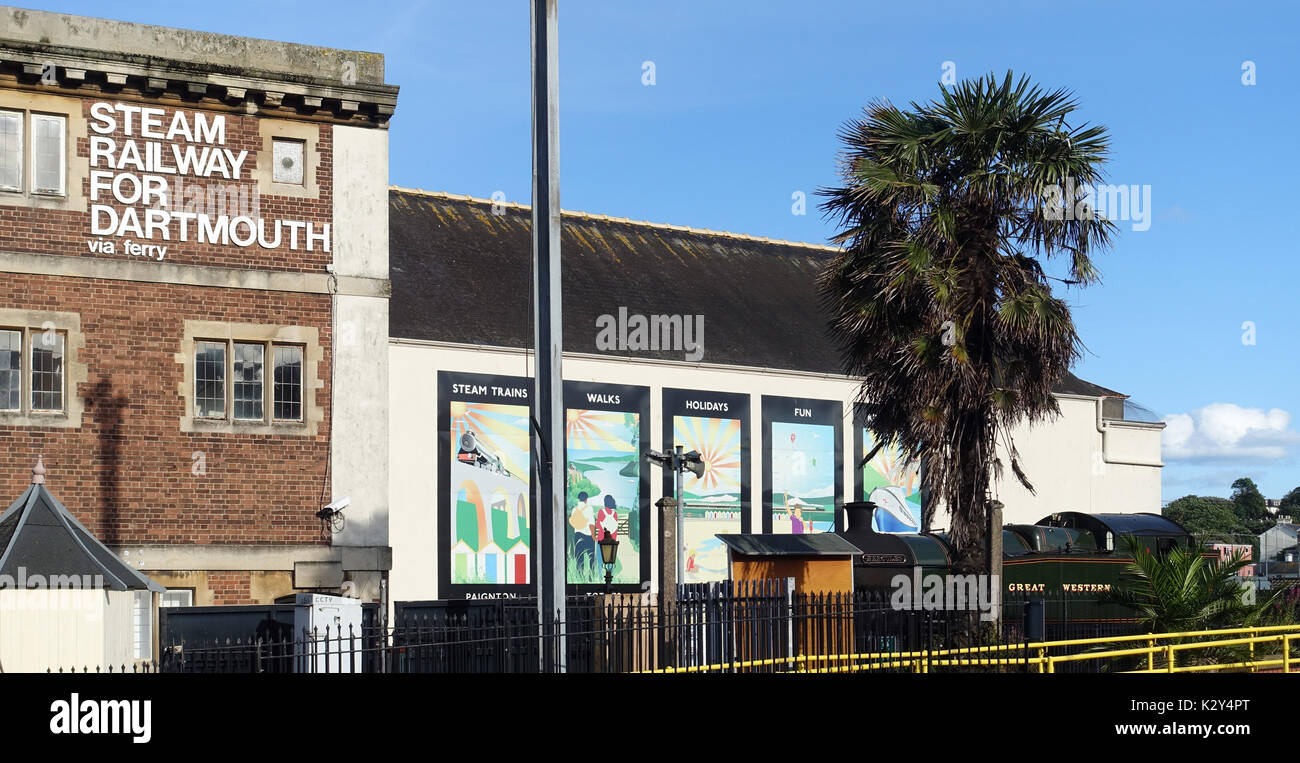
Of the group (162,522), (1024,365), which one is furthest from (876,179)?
(162,522)

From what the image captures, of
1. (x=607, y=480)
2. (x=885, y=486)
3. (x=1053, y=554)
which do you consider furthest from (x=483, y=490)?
(x=1053, y=554)

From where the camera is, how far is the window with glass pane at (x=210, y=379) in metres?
24.4

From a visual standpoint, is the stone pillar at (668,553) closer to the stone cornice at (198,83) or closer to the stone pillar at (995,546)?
the stone pillar at (995,546)

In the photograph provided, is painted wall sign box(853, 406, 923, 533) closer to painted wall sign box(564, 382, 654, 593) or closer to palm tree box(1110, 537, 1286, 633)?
painted wall sign box(564, 382, 654, 593)

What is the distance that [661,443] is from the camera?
37.3m

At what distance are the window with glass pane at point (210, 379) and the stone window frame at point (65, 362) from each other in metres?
1.78

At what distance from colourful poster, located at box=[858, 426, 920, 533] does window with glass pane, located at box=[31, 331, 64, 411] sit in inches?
910

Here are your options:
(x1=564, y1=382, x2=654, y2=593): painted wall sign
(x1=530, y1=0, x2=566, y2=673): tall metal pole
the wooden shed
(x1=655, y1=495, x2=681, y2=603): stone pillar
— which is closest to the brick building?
the wooden shed

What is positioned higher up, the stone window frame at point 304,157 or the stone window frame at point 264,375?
the stone window frame at point 304,157

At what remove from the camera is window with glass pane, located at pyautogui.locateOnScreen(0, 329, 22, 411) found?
23.2 m

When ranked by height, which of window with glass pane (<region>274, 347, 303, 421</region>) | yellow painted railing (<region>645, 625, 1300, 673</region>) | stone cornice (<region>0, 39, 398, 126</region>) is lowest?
yellow painted railing (<region>645, 625, 1300, 673</region>)

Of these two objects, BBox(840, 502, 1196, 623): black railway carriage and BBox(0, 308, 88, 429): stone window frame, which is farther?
BBox(840, 502, 1196, 623): black railway carriage

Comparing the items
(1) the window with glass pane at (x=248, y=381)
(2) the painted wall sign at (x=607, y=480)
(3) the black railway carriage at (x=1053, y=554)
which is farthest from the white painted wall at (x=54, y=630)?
(2) the painted wall sign at (x=607, y=480)
